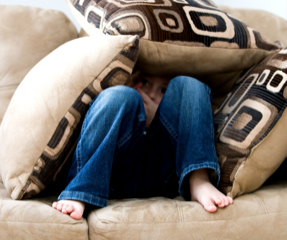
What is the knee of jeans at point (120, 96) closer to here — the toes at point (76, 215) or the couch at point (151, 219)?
the couch at point (151, 219)

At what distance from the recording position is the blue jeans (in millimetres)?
667

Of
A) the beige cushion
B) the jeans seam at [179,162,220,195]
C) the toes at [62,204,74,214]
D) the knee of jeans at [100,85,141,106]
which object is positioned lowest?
the beige cushion

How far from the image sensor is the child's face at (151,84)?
0.96m

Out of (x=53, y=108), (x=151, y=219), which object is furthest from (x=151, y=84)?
(x=151, y=219)

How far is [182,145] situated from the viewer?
733mm

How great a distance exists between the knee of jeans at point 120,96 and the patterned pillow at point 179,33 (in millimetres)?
153

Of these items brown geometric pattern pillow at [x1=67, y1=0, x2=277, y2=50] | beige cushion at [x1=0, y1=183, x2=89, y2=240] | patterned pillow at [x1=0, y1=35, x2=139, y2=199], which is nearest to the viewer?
beige cushion at [x1=0, y1=183, x2=89, y2=240]

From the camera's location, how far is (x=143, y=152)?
804 mm

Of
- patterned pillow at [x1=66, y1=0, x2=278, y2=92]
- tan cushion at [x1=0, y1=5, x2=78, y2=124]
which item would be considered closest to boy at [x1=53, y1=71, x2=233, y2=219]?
patterned pillow at [x1=66, y1=0, x2=278, y2=92]

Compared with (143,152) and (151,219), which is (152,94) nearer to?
(143,152)

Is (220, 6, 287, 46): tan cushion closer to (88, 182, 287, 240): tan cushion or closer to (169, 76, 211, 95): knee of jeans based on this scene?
(169, 76, 211, 95): knee of jeans

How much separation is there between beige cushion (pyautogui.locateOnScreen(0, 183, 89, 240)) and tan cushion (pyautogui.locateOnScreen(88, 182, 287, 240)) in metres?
0.04

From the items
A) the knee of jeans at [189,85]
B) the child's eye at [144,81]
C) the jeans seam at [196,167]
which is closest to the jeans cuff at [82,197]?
the jeans seam at [196,167]

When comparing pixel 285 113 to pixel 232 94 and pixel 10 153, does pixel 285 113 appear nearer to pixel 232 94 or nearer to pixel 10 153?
pixel 232 94
